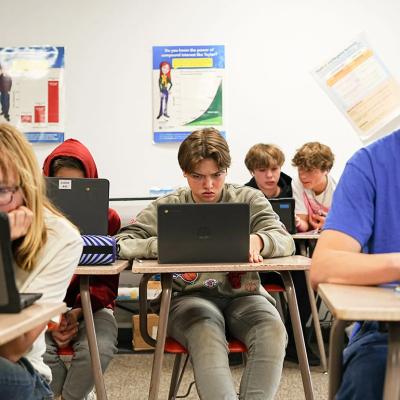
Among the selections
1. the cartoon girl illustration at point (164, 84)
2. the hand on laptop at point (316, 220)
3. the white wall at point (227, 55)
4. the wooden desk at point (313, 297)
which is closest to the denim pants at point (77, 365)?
the wooden desk at point (313, 297)

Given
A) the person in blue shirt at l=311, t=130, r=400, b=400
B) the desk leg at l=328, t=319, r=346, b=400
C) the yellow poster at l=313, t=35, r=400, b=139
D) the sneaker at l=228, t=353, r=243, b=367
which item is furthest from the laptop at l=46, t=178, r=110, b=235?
the yellow poster at l=313, t=35, r=400, b=139

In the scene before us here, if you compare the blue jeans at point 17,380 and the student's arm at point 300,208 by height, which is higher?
the student's arm at point 300,208

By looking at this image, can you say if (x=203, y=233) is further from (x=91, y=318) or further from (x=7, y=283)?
(x=7, y=283)

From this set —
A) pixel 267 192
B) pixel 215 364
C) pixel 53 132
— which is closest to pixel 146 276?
pixel 215 364

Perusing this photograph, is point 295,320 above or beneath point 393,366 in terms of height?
beneath

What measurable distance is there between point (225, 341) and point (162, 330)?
203 mm

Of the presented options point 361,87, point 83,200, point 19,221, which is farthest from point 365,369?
point 361,87

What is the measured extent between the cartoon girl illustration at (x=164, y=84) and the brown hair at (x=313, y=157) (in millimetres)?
959

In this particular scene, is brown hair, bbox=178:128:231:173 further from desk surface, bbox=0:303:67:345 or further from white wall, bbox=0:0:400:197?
white wall, bbox=0:0:400:197

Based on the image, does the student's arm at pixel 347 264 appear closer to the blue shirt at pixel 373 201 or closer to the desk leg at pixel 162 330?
the blue shirt at pixel 373 201

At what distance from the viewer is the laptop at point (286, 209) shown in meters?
3.31

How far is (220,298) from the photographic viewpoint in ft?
7.20

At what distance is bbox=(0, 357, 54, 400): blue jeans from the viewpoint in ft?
3.83

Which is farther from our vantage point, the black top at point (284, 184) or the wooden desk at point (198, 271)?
the black top at point (284, 184)
